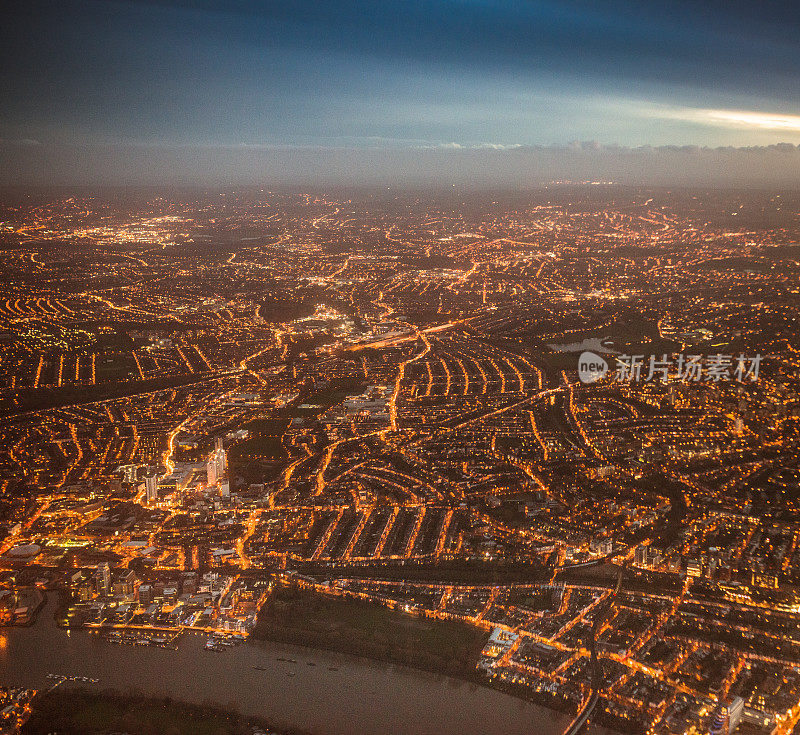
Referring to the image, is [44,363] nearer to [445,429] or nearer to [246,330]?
[246,330]

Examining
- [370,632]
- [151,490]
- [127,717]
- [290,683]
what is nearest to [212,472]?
[151,490]

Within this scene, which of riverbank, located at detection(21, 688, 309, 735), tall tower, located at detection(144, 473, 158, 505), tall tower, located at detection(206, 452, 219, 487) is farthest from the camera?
tall tower, located at detection(206, 452, 219, 487)

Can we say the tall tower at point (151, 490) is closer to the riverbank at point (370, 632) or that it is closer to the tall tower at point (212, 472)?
the tall tower at point (212, 472)

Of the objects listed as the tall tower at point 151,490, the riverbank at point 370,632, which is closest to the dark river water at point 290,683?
the riverbank at point 370,632

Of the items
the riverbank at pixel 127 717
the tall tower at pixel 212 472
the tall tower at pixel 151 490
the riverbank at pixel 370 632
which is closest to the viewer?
the riverbank at pixel 127 717

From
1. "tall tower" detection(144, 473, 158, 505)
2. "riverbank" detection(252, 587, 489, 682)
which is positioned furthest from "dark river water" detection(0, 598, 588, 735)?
"tall tower" detection(144, 473, 158, 505)

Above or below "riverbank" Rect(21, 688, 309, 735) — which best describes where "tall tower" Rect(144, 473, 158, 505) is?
above

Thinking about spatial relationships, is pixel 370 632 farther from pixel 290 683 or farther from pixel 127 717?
pixel 127 717

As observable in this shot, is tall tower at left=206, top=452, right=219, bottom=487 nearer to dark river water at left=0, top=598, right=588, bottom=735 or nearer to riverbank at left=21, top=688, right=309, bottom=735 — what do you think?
dark river water at left=0, top=598, right=588, bottom=735
